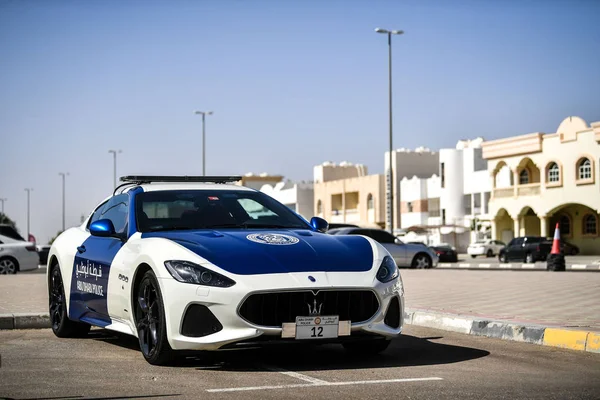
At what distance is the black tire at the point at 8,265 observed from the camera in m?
30.6

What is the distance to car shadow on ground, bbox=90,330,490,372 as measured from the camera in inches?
309

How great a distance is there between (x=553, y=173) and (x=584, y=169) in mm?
3478

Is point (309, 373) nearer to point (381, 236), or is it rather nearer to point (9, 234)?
point (9, 234)

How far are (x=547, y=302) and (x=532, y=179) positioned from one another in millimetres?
57011

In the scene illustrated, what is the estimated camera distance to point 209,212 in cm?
906

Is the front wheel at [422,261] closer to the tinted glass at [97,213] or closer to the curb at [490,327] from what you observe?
the curb at [490,327]

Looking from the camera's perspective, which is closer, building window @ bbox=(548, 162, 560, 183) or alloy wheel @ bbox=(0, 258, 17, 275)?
alloy wheel @ bbox=(0, 258, 17, 275)

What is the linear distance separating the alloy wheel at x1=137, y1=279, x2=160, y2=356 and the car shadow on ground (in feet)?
0.90

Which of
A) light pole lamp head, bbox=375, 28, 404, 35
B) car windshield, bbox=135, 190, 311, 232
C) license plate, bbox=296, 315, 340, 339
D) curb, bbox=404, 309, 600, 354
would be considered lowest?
curb, bbox=404, 309, 600, 354

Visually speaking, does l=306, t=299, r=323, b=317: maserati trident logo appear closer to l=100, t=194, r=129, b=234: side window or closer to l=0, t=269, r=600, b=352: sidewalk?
l=100, t=194, r=129, b=234: side window

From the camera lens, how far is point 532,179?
69.1 metres

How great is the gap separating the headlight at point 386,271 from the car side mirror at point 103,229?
242 cm

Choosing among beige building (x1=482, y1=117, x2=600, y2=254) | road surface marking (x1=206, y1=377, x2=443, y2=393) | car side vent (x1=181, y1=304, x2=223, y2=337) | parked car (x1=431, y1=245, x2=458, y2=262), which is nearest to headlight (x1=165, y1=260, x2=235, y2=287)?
car side vent (x1=181, y1=304, x2=223, y2=337)

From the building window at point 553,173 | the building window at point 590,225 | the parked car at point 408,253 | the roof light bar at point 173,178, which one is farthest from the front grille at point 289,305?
the building window at point 553,173
